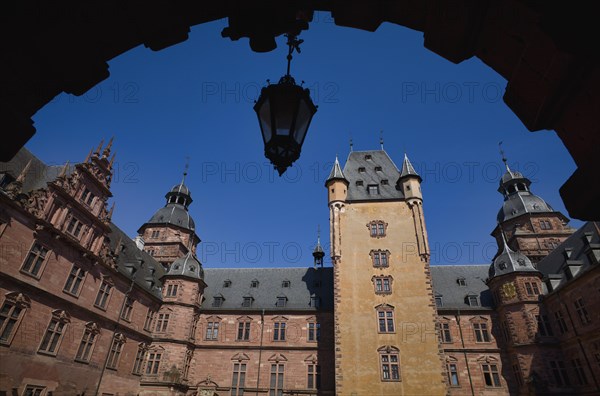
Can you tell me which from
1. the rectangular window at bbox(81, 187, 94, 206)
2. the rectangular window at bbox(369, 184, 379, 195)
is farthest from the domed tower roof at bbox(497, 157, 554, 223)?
the rectangular window at bbox(81, 187, 94, 206)

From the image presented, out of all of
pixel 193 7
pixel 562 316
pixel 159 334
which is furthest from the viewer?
pixel 159 334

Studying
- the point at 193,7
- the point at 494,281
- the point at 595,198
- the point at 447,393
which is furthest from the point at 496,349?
the point at 193,7

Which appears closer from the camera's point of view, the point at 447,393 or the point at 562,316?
the point at 447,393

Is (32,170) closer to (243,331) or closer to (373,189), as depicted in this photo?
(243,331)

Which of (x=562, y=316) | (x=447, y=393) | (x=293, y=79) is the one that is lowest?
(x=447, y=393)

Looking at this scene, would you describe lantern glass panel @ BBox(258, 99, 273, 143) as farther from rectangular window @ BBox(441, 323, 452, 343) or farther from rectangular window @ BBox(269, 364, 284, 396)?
rectangular window @ BBox(441, 323, 452, 343)

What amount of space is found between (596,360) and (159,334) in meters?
31.6

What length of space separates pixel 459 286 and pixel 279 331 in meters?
18.2

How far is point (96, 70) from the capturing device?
306cm

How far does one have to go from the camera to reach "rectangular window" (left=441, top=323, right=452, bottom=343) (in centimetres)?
2916

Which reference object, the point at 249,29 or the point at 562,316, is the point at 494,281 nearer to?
the point at 562,316

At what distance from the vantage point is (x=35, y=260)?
17797mm

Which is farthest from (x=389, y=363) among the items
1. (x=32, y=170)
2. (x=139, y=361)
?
(x=32, y=170)

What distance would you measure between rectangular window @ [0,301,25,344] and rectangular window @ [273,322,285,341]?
63.3 ft
